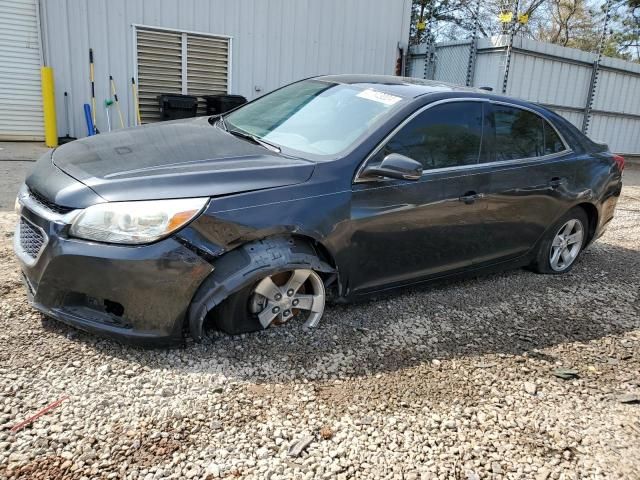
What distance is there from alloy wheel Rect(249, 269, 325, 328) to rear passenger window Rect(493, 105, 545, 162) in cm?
181

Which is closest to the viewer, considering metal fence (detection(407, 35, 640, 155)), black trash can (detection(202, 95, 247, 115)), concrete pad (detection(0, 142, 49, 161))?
concrete pad (detection(0, 142, 49, 161))

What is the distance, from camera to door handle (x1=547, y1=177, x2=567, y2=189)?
4334 mm

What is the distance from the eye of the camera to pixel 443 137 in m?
3.68

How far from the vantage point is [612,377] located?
126 inches

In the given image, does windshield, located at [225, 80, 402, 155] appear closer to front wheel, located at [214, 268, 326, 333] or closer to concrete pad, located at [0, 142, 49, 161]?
front wheel, located at [214, 268, 326, 333]

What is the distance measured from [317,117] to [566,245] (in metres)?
2.75

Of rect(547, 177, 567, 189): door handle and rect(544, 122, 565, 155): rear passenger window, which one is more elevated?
rect(544, 122, 565, 155): rear passenger window

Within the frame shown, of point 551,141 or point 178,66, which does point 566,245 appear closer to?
point 551,141

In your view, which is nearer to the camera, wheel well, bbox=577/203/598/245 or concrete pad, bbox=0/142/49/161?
wheel well, bbox=577/203/598/245

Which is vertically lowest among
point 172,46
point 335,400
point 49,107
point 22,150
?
point 335,400

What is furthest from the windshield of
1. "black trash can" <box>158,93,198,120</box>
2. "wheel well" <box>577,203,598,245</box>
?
"black trash can" <box>158,93,198,120</box>

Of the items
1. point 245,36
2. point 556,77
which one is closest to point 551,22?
point 556,77

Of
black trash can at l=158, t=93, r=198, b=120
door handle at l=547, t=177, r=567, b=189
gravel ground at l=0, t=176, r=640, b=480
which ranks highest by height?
black trash can at l=158, t=93, r=198, b=120

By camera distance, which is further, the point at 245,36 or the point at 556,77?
the point at 556,77
